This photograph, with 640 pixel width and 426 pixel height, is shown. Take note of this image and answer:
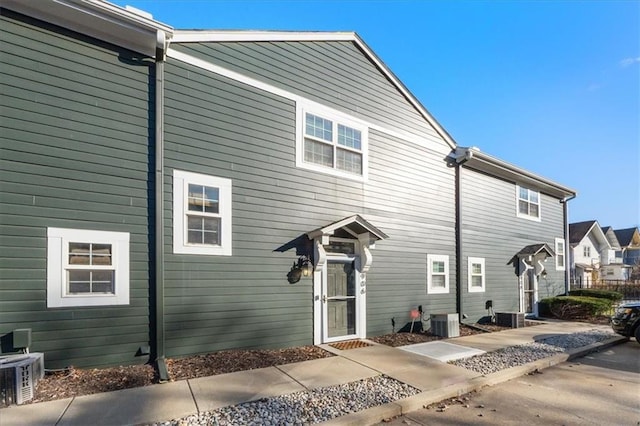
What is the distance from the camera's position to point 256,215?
707 centimetres

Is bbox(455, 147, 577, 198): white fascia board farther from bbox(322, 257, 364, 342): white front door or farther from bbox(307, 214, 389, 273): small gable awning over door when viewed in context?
bbox(322, 257, 364, 342): white front door

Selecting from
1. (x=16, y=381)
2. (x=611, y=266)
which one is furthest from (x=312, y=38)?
(x=611, y=266)

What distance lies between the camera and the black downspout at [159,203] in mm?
5766

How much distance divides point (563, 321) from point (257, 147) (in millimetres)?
12209

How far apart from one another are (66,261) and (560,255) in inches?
681

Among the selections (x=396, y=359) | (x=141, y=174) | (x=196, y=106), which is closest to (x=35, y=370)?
(x=141, y=174)

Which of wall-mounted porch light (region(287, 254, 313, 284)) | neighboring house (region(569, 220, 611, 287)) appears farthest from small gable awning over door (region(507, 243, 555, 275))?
neighboring house (region(569, 220, 611, 287))

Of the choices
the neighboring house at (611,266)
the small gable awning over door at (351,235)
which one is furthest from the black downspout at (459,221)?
the neighboring house at (611,266)

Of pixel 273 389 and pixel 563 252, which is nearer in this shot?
pixel 273 389

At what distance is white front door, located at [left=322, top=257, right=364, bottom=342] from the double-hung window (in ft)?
7.17

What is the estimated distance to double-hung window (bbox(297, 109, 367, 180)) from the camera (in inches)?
313

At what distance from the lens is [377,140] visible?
30.4 ft

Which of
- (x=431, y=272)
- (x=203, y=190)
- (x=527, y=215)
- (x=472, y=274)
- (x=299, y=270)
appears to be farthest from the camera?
(x=527, y=215)

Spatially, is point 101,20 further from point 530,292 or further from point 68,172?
point 530,292
